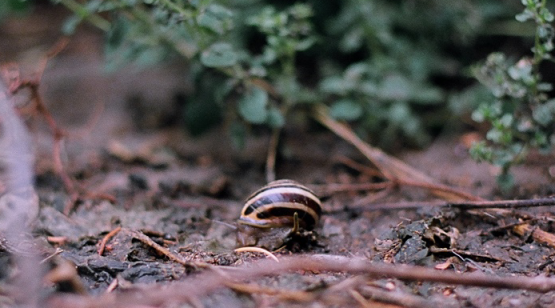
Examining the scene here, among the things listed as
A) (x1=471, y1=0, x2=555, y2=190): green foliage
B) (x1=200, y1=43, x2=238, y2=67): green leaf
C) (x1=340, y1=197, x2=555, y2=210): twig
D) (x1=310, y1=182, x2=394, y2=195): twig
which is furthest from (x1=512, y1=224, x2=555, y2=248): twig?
(x1=200, y1=43, x2=238, y2=67): green leaf

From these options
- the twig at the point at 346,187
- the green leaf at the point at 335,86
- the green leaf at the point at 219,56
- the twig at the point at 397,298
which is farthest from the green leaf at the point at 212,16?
the twig at the point at 397,298

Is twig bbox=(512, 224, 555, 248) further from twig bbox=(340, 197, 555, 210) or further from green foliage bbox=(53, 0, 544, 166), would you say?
green foliage bbox=(53, 0, 544, 166)

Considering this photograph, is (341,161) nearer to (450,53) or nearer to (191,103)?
(191,103)

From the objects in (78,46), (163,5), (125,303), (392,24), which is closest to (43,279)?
(125,303)

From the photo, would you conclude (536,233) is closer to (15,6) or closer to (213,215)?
(213,215)

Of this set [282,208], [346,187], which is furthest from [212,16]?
[346,187]
